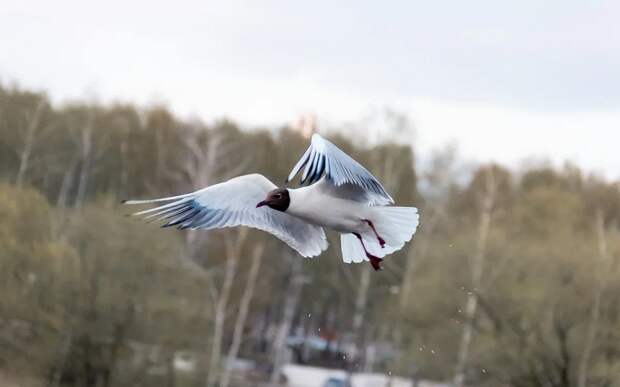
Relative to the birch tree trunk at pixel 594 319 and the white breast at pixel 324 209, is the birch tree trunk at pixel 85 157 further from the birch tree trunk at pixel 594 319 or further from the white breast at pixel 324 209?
the white breast at pixel 324 209

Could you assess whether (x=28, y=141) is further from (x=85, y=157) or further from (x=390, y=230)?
(x=390, y=230)

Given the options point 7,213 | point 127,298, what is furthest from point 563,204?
point 7,213

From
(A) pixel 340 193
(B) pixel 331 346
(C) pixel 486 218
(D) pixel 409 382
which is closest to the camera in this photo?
(A) pixel 340 193

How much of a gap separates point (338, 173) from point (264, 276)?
19104 mm

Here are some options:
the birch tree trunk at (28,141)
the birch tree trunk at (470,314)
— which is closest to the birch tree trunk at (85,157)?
the birch tree trunk at (28,141)

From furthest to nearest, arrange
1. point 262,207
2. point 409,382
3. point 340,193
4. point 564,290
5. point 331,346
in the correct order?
point 331,346, point 409,382, point 564,290, point 262,207, point 340,193

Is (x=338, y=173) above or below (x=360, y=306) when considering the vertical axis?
below

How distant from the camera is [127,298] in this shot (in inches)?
722

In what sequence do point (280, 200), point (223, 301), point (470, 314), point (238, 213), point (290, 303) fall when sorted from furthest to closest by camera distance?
1. point (290, 303)
2. point (223, 301)
3. point (470, 314)
4. point (238, 213)
5. point (280, 200)

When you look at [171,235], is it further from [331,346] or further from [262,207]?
[262,207]

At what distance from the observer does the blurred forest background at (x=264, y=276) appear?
1777 centimetres

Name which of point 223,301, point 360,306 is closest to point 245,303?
point 223,301

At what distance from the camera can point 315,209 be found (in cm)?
509

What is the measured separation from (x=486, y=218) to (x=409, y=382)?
3896mm
